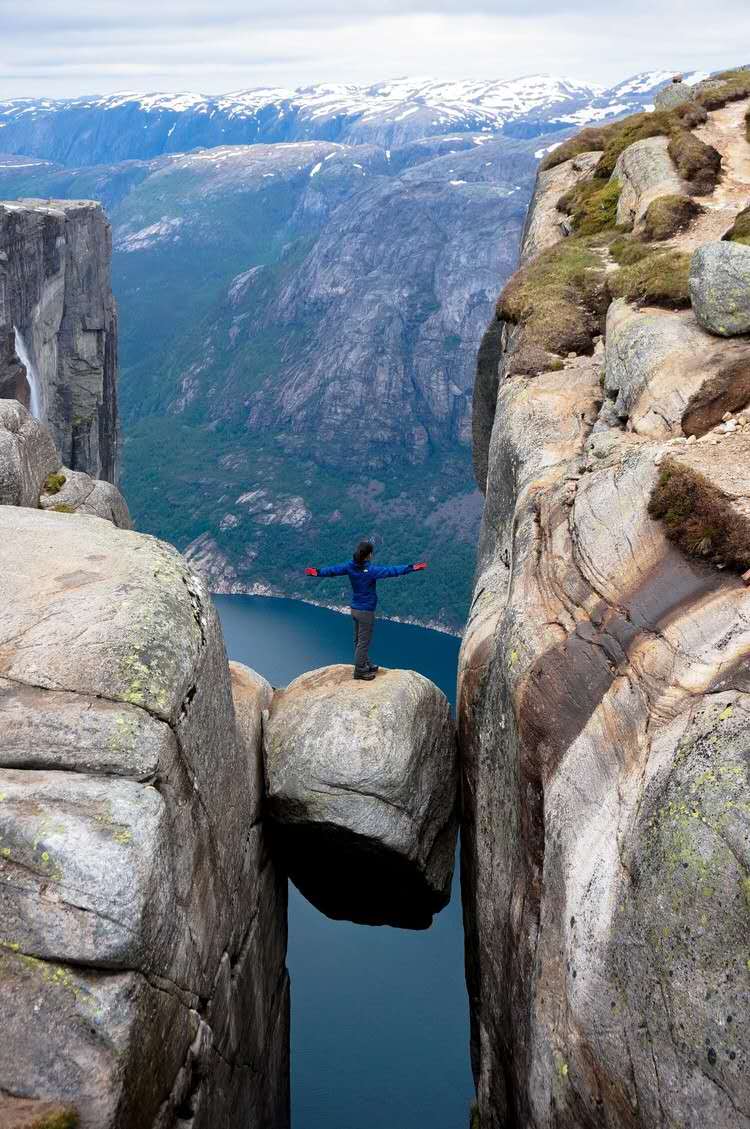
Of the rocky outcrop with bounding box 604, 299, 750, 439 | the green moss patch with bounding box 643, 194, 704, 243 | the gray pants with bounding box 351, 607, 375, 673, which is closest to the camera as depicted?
the rocky outcrop with bounding box 604, 299, 750, 439

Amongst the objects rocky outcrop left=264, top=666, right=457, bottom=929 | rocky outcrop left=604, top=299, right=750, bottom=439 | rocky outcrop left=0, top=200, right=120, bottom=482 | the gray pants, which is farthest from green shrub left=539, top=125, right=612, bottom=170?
rocky outcrop left=0, top=200, right=120, bottom=482

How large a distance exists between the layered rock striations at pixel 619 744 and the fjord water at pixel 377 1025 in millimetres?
34107

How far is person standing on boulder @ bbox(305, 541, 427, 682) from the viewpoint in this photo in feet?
78.4

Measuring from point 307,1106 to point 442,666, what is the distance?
119 meters

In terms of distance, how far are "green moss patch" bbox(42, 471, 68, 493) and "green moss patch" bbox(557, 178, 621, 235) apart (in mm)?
24502

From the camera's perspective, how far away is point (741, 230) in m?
29.9

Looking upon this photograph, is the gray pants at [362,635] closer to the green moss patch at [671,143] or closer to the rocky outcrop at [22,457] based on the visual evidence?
the rocky outcrop at [22,457]

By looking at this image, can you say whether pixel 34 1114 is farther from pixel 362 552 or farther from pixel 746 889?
pixel 362 552

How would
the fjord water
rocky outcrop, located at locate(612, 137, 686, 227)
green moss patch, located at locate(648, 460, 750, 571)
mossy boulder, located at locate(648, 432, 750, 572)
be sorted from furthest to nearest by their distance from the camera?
the fjord water
rocky outcrop, located at locate(612, 137, 686, 227)
mossy boulder, located at locate(648, 432, 750, 572)
green moss patch, located at locate(648, 460, 750, 571)

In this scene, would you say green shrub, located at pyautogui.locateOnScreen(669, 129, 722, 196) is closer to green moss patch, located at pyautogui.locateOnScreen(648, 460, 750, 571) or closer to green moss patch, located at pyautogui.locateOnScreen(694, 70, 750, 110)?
green moss patch, located at pyautogui.locateOnScreen(694, 70, 750, 110)

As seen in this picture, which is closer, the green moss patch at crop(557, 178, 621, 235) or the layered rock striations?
the layered rock striations

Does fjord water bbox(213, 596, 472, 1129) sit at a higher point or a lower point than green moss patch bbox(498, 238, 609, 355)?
lower

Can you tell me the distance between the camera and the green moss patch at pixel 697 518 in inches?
581

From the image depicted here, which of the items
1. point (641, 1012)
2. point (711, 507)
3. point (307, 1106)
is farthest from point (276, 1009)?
point (307, 1106)
